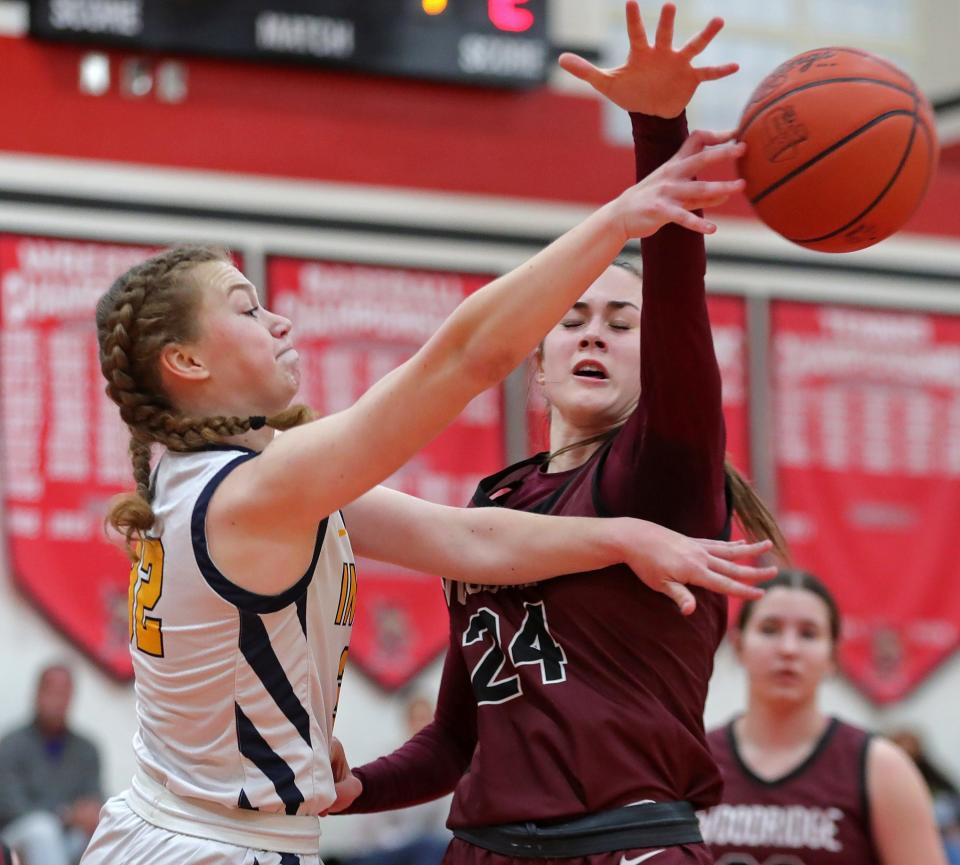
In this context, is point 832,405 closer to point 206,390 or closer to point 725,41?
point 725,41

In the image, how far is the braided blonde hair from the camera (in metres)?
2.70

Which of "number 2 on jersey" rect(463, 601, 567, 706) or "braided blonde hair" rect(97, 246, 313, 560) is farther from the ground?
"braided blonde hair" rect(97, 246, 313, 560)

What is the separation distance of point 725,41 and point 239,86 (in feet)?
14.5

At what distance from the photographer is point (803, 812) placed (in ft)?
13.8

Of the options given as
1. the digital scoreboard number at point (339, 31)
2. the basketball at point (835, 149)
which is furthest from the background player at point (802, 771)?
the digital scoreboard number at point (339, 31)

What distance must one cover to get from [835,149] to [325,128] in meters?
7.60

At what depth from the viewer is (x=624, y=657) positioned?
2846 mm

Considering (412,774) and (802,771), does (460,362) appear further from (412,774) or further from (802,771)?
(802,771)

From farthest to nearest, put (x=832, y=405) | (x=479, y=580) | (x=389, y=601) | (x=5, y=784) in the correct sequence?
(x=832, y=405) < (x=389, y=601) < (x=5, y=784) < (x=479, y=580)

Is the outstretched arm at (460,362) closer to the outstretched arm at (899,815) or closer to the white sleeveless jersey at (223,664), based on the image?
the white sleeveless jersey at (223,664)

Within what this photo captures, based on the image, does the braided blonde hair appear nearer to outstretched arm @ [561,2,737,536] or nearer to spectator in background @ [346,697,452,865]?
outstretched arm @ [561,2,737,536]

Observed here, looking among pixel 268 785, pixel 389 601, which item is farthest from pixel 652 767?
pixel 389 601

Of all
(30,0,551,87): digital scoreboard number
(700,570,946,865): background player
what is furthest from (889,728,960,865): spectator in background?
(700,570,946,865): background player

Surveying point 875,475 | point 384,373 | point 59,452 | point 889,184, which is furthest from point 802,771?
point 875,475
